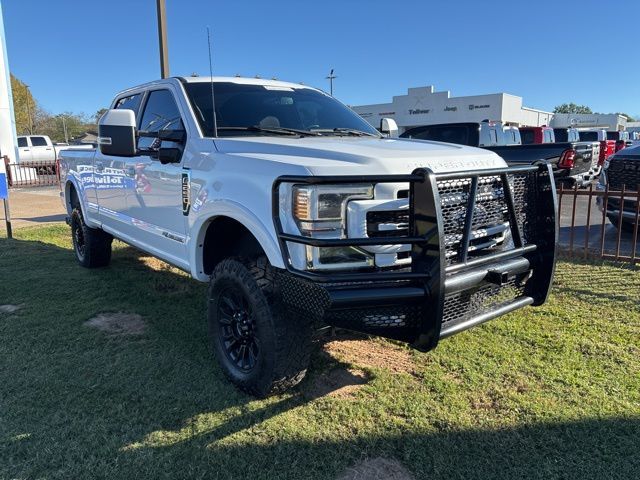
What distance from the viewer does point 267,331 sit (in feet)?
9.46

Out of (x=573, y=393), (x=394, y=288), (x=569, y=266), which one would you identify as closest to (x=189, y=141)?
(x=394, y=288)

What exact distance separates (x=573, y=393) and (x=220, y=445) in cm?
222

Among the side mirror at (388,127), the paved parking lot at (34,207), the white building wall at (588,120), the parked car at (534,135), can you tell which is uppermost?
the white building wall at (588,120)

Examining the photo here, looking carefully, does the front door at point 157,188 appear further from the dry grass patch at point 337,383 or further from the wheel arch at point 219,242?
the dry grass patch at point 337,383

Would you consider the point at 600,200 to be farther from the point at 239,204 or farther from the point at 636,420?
the point at 239,204

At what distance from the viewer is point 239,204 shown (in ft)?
9.86

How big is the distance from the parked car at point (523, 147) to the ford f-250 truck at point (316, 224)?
21.8ft

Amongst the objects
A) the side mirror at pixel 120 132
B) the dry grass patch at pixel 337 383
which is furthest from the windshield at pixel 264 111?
the dry grass patch at pixel 337 383

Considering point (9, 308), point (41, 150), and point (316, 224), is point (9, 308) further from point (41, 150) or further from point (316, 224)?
point (41, 150)

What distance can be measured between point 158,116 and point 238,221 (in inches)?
74.1

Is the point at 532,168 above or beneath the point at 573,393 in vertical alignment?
above

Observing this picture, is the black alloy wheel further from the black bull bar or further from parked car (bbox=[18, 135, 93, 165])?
parked car (bbox=[18, 135, 93, 165])

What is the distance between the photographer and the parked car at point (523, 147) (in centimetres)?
999

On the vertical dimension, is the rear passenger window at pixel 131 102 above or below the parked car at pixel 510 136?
above
